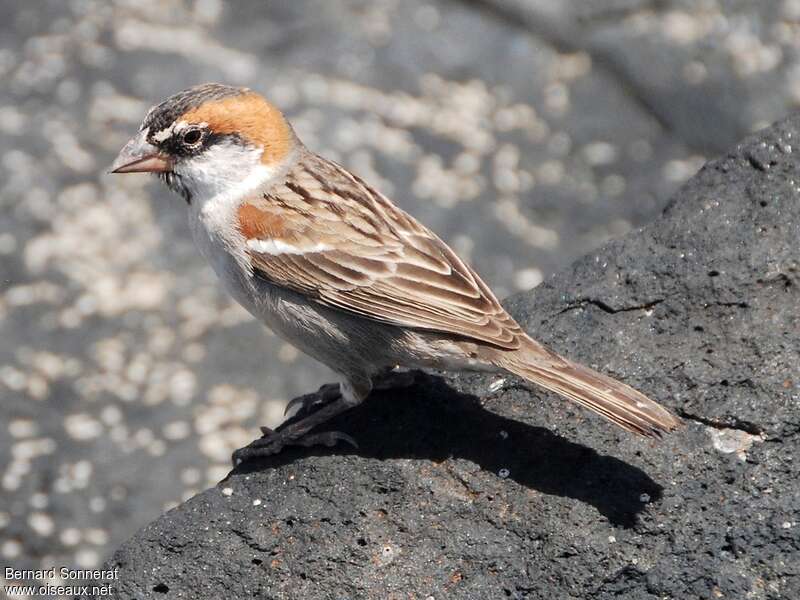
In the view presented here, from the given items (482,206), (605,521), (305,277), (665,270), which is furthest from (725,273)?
(482,206)

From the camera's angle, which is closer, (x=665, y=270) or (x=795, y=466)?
(x=795, y=466)

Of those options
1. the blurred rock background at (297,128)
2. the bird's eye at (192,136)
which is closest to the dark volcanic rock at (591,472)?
the bird's eye at (192,136)

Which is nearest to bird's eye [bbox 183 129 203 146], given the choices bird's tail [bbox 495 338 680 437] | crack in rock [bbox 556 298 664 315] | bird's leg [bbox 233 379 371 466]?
bird's leg [bbox 233 379 371 466]

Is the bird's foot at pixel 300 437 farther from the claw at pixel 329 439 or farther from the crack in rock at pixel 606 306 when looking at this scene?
the crack in rock at pixel 606 306

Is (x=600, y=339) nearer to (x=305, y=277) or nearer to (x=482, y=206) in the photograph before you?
(x=305, y=277)

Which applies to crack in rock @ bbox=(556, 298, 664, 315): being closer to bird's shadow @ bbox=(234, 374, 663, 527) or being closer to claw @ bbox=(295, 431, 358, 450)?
bird's shadow @ bbox=(234, 374, 663, 527)

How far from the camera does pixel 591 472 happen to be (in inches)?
217

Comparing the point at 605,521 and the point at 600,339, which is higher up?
the point at 600,339

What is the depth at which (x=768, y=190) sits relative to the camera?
6.23 metres

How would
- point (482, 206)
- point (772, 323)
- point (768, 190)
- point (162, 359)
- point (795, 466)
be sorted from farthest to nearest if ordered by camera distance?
point (482, 206)
point (162, 359)
point (768, 190)
point (772, 323)
point (795, 466)

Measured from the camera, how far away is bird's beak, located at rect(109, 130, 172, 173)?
6082mm

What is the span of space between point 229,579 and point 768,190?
10.2ft

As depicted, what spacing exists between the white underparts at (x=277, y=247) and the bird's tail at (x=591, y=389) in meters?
1.02

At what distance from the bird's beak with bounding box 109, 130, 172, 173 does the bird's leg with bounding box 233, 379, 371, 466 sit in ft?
4.46
